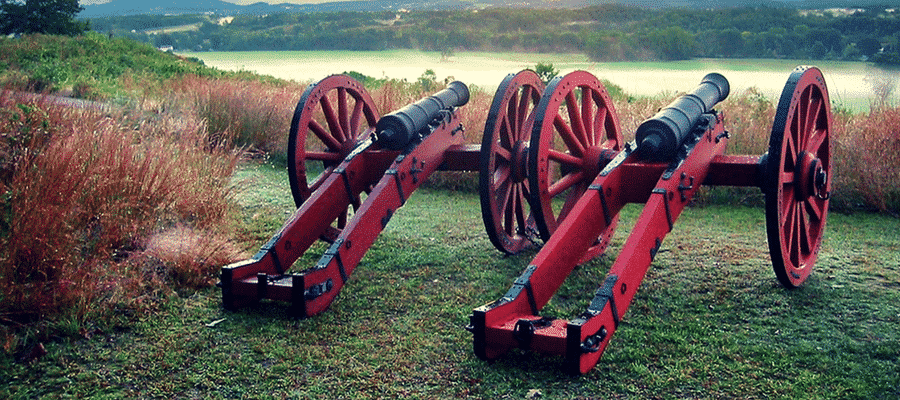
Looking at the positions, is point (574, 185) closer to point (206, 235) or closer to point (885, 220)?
point (206, 235)

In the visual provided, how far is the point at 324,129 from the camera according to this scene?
6.06 meters

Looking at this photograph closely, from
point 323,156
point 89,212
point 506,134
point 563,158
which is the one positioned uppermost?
point 506,134

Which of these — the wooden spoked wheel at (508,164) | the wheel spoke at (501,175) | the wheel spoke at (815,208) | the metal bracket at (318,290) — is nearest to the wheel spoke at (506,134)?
the wooden spoked wheel at (508,164)

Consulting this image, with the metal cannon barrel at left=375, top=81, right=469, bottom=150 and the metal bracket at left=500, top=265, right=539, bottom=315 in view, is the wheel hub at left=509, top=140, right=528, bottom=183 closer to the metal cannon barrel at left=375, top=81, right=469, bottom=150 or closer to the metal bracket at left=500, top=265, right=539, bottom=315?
the metal cannon barrel at left=375, top=81, right=469, bottom=150

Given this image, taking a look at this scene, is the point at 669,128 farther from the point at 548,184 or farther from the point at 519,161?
the point at 519,161

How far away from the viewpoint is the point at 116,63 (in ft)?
65.6

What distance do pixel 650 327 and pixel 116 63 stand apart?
18.4 m

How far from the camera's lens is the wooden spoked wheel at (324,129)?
5.59 m

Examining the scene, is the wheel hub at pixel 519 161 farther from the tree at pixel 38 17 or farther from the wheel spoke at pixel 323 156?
the tree at pixel 38 17

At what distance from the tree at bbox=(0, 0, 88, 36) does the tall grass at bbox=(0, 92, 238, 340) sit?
825 inches

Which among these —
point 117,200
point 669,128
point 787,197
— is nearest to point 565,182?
point 669,128

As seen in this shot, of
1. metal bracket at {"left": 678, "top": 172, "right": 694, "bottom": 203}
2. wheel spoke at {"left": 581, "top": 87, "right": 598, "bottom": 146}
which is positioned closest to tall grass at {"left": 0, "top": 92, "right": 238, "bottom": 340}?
wheel spoke at {"left": 581, "top": 87, "right": 598, "bottom": 146}

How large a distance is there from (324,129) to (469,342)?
2379 millimetres

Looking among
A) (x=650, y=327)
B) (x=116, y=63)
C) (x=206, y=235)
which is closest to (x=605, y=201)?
(x=650, y=327)
